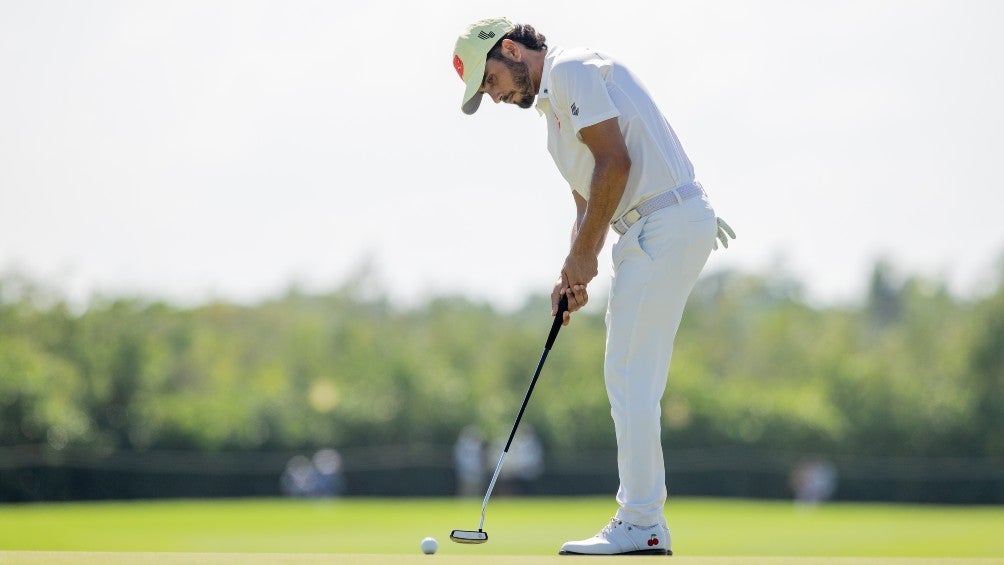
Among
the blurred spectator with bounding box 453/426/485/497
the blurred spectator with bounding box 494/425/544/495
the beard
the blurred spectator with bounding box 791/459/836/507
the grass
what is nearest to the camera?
the beard

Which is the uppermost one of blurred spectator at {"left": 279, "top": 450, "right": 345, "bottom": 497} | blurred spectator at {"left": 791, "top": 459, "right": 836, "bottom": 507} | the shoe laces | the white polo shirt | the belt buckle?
the white polo shirt

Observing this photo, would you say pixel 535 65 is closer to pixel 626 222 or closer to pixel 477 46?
pixel 477 46

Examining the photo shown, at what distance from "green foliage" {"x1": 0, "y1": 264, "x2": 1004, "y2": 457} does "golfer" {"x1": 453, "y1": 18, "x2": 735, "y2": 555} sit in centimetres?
2862

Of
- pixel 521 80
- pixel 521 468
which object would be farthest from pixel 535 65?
pixel 521 468

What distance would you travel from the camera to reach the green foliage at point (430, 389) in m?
34.6

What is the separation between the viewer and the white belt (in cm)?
522

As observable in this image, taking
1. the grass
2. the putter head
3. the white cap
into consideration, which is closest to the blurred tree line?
the grass

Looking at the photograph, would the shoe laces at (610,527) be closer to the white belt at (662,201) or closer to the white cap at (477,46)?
the white belt at (662,201)

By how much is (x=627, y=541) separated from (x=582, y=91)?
1661mm

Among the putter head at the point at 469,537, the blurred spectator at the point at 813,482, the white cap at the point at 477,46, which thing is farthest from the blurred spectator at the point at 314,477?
the white cap at the point at 477,46

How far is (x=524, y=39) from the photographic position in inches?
212

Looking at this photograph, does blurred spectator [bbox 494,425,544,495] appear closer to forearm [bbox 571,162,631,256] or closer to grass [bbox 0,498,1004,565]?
grass [bbox 0,498,1004,565]

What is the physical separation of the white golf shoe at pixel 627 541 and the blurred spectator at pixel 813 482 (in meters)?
29.7

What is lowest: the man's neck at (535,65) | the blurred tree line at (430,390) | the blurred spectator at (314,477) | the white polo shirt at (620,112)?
the blurred spectator at (314,477)
